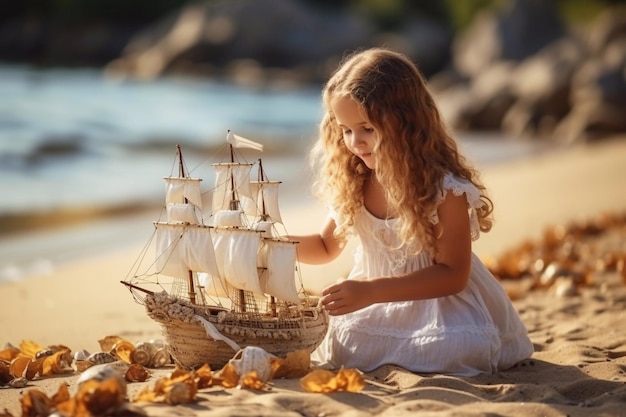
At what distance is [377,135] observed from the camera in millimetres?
4055

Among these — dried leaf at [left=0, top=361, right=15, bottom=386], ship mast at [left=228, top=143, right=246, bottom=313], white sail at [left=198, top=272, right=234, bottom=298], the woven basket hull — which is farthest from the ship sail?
dried leaf at [left=0, top=361, right=15, bottom=386]

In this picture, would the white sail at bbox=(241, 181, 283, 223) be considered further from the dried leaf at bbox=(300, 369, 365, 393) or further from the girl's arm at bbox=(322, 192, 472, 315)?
the dried leaf at bbox=(300, 369, 365, 393)

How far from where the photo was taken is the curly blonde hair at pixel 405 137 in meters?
4.02

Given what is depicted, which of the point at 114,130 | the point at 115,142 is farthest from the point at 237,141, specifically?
the point at 114,130

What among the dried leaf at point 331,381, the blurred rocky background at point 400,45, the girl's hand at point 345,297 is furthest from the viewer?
the blurred rocky background at point 400,45

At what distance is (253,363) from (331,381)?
12.8 inches

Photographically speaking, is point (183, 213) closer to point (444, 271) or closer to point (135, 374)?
point (135, 374)

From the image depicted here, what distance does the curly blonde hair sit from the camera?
158 inches

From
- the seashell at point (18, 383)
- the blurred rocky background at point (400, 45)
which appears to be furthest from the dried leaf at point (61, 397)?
the blurred rocky background at point (400, 45)

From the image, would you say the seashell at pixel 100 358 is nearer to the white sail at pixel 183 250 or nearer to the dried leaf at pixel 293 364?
the white sail at pixel 183 250

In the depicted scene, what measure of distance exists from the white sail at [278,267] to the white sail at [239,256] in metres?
0.06

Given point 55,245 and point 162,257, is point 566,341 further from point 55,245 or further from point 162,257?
point 55,245

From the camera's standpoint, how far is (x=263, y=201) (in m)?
4.18

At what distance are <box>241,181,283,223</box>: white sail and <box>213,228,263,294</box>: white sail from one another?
25cm
